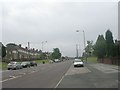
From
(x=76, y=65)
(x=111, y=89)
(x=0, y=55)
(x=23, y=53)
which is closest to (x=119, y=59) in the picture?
(x=76, y=65)

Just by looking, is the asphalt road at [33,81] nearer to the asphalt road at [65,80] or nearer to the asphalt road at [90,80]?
the asphalt road at [65,80]

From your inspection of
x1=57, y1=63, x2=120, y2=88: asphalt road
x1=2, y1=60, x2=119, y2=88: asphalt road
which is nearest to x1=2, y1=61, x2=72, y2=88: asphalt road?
x1=2, y1=60, x2=119, y2=88: asphalt road

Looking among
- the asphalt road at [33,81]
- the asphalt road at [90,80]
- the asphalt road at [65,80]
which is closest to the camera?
the asphalt road at [90,80]

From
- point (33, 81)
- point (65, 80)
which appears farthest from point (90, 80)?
point (33, 81)

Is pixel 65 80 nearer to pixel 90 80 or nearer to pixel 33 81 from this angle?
pixel 90 80

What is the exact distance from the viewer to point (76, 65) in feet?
186

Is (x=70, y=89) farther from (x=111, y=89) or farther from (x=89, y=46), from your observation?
(x=89, y=46)

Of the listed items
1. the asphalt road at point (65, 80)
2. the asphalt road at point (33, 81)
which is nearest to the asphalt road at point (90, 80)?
the asphalt road at point (65, 80)

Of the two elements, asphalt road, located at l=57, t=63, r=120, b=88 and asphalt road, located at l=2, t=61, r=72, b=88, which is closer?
asphalt road, located at l=57, t=63, r=120, b=88

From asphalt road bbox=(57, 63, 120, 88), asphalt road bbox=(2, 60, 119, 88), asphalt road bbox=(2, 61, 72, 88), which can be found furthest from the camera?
asphalt road bbox=(2, 61, 72, 88)

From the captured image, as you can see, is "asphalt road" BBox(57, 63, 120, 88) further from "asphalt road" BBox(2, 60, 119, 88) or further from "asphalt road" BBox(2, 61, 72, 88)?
"asphalt road" BBox(2, 61, 72, 88)

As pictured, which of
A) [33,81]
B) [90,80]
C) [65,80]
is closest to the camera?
[90,80]

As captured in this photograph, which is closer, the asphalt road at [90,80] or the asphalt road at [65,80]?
the asphalt road at [90,80]

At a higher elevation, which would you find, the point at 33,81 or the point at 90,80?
the point at 90,80
